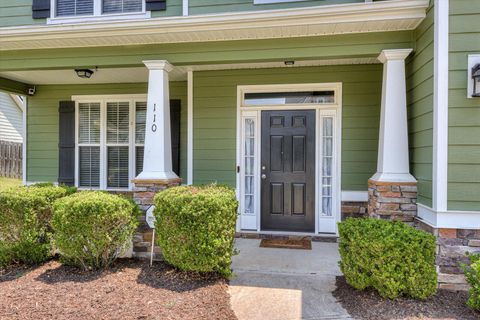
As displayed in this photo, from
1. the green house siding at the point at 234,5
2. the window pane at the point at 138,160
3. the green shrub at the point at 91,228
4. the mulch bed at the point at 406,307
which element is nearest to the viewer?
the mulch bed at the point at 406,307

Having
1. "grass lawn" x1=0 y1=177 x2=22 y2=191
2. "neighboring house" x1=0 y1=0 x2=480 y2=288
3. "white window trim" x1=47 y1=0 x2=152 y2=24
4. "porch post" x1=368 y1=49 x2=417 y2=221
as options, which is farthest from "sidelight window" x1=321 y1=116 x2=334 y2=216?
"grass lawn" x1=0 y1=177 x2=22 y2=191

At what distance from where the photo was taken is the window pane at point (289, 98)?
15.3 ft

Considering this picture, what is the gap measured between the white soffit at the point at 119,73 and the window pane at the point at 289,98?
15.9 inches

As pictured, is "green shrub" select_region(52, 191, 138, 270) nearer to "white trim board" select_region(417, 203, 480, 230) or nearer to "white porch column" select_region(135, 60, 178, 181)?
"white porch column" select_region(135, 60, 178, 181)

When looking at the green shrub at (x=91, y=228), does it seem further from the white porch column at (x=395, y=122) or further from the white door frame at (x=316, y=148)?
the white porch column at (x=395, y=122)

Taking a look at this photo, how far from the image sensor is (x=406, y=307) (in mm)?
2516

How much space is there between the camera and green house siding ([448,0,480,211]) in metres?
2.80

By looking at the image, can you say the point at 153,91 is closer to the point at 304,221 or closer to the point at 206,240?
the point at 206,240

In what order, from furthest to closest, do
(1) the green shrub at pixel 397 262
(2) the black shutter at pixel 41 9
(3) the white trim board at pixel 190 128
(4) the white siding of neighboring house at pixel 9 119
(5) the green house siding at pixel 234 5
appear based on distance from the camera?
(4) the white siding of neighboring house at pixel 9 119
(3) the white trim board at pixel 190 128
(2) the black shutter at pixel 41 9
(5) the green house siding at pixel 234 5
(1) the green shrub at pixel 397 262

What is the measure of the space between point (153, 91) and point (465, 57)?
10.7 feet

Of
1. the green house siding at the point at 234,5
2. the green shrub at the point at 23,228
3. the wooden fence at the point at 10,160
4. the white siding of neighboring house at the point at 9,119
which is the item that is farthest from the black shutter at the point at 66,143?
the white siding of neighboring house at the point at 9,119

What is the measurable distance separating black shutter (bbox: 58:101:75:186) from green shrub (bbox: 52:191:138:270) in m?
2.58

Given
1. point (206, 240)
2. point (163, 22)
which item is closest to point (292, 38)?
point (163, 22)

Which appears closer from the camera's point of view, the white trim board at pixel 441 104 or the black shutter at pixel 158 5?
the white trim board at pixel 441 104
